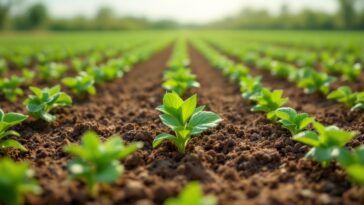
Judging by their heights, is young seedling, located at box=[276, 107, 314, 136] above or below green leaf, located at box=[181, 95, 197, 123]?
below

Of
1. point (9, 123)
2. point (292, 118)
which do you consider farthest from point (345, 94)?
point (9, 123)

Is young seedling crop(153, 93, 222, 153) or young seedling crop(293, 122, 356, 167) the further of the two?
young seedling crop(153, 93, 222, 153)

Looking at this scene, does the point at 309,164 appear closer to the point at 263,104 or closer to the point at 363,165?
the point at 363,165

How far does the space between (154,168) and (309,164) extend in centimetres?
129

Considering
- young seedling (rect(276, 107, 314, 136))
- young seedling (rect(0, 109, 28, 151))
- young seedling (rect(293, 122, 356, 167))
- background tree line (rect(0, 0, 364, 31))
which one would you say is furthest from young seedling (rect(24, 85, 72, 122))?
background tree line (rect(0, 0, 364, 31))

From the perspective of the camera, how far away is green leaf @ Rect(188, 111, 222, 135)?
10.8ft

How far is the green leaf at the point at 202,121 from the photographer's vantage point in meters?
3.29

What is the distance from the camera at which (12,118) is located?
340 centimetres

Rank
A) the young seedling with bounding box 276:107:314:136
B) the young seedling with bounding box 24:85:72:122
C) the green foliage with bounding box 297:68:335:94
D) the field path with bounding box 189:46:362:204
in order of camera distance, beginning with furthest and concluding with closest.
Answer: the green foliage with bounding box 297:68:335:94 → the young seedling with bounding box 24:85:72:122 → the young seedling with bounding box 276:107:314:136 → the field path with bounding box 189:46:362:204

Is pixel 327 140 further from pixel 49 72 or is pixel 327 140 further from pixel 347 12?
pixel 347 12

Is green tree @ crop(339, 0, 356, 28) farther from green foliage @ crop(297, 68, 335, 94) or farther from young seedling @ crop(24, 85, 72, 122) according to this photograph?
young seedling @ crop(24, 85, 72, 122)

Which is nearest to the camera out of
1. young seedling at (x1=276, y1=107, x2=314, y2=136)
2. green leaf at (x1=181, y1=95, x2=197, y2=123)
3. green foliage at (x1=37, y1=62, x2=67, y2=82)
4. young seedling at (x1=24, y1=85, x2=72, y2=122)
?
green leaf at (x1=181, y1=95, x2=197, y2=123)

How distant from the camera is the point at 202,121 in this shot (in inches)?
133

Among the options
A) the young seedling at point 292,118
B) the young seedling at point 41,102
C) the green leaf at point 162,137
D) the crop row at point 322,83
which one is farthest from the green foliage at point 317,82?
the young seedling at point 41,102
